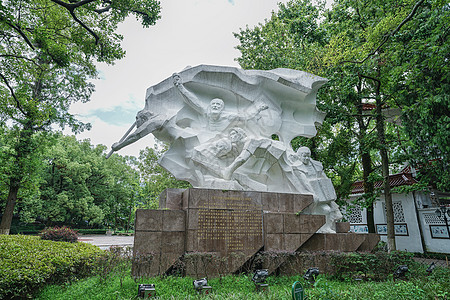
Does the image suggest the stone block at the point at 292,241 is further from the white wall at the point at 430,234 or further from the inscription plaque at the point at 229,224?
the white wall at the point at 430,234

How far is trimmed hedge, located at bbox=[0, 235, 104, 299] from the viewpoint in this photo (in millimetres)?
4543

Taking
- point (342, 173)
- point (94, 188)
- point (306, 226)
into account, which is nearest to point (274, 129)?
point (306, 226)

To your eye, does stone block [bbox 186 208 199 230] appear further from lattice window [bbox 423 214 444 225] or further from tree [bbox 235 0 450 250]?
lattice window [bbox 423 214 444 225]

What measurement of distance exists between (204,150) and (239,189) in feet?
4.27

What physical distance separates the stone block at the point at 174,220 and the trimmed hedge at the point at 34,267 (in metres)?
2.08

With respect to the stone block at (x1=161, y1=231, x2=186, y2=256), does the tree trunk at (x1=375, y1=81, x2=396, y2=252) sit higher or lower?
higher

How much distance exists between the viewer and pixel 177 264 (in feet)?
18.2

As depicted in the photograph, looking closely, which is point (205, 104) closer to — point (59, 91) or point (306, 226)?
point (306, 226)

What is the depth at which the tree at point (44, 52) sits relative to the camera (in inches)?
281

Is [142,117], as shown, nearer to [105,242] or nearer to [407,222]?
[407,222]

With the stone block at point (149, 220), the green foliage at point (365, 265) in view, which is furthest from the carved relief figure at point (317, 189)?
the stone block at point (149, 220)

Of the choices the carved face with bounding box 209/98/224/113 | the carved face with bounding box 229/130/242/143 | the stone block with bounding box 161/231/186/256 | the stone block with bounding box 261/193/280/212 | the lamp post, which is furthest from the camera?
the lamp post

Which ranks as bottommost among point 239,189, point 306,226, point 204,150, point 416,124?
point 306,226

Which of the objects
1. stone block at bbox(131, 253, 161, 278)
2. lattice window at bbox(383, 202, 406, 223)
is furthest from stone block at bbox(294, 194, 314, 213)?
lattice window at bbox(383, 202, 406, 223)
